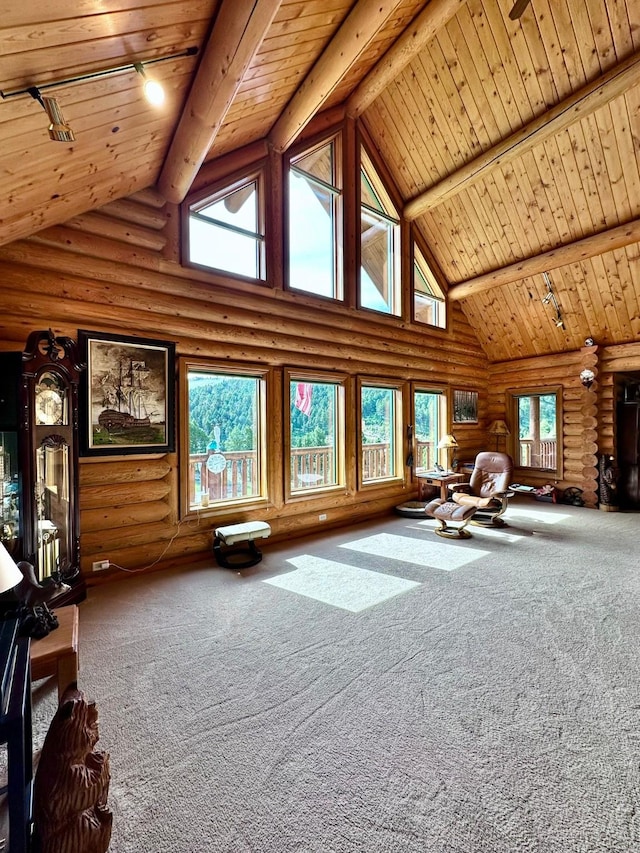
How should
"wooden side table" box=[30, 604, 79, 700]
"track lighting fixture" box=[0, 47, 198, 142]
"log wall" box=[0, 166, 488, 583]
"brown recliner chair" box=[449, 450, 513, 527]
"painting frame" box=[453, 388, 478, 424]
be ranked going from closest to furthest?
"wooden side table" box=[30, 604, 79, 700] → "track lighting fixture" box=[0, 47, 198, 142] → "log wall" box=[0, 166, 488, 583] → "brown recliner chair" box=[449, 450, 513, 527] → "painting frame" box=[453, 388, 478, 424]

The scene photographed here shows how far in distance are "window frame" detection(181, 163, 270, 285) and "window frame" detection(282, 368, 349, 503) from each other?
1323mm

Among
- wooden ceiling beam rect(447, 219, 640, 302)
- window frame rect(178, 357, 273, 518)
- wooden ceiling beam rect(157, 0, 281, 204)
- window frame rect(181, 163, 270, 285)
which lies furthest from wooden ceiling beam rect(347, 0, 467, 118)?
window frame rect(178, 357, 273, 518)

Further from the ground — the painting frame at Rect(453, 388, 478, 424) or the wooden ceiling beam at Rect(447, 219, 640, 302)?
the wooden ceiling beam at Rect(447, 219, 640, 302)

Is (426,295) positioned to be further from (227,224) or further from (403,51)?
(227,224)

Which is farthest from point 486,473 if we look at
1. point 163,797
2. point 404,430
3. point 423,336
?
point 163,797

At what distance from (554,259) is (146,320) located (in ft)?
20.2

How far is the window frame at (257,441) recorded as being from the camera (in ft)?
13.9

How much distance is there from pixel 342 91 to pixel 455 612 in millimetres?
6729

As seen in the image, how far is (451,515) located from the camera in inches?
203

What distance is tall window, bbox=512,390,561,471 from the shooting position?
8.64 metres

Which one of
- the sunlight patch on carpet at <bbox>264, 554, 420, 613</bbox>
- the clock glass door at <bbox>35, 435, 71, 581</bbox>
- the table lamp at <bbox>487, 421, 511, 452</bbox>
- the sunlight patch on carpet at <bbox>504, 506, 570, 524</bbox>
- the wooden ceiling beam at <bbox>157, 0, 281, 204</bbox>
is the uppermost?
the wooden ceiling beam at <bbox>157, 0, 281, 204</bbox>

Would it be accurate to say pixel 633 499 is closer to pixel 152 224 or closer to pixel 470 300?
pixel 470 300

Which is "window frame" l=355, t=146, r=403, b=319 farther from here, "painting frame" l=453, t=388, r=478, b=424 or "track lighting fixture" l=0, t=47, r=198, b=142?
"track lighting fixture" l=0, t=47, r=198, b=142

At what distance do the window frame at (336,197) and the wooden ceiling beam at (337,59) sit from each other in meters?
0.66
